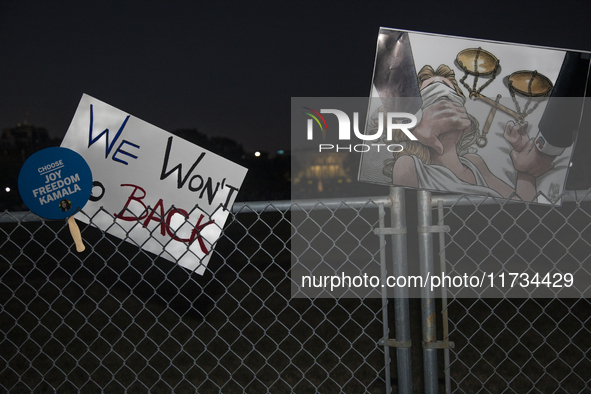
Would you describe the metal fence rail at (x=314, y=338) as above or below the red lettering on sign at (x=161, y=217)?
below

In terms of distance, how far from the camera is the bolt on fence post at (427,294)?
144 cm

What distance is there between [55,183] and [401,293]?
4.37 ft

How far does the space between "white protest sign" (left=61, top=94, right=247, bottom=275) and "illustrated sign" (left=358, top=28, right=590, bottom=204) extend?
591 millimetres

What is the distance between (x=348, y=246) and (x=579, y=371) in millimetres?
7426

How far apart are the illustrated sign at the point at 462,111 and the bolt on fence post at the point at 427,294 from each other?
99mm

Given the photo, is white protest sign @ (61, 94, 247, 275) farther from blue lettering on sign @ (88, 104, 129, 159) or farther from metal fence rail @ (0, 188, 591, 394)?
metal fence rail @ (0, 188, 591, 394)

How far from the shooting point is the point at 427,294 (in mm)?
1438

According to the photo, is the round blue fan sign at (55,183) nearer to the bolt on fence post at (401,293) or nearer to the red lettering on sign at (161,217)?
the red lettering on sign at (161,217)

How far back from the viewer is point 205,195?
1643 millimetres

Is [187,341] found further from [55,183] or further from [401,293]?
[401,293]

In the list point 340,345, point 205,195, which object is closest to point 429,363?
point 205,195

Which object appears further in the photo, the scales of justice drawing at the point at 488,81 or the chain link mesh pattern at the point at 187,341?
the chain link mesh pattern at the point at 187,341

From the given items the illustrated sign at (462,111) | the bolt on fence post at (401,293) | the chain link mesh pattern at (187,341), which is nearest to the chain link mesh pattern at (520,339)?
the illustrated sign at (462,111)

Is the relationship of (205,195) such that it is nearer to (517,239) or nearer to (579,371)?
(579,371)
